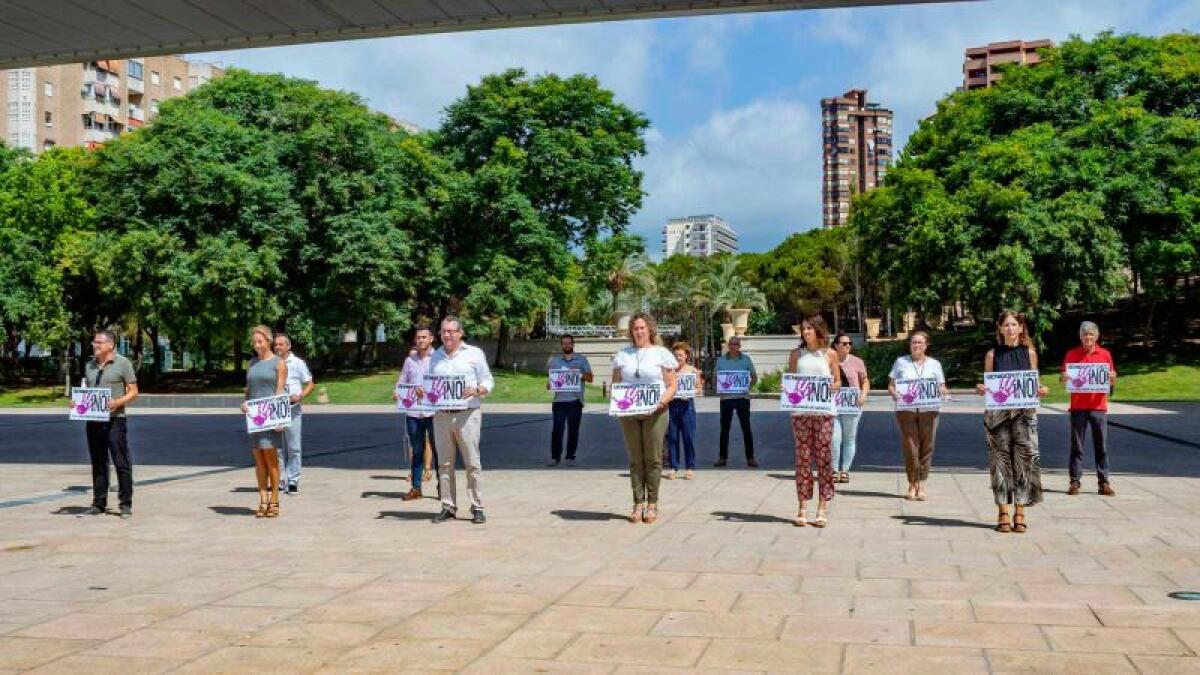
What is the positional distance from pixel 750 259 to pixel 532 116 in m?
Result: 51.0

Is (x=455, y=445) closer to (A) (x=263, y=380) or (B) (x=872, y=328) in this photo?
(A) (x=263, y=380)

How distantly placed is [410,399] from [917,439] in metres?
5.59

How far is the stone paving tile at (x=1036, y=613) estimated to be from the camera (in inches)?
226

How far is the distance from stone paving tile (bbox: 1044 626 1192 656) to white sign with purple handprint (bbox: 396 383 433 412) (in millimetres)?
7340

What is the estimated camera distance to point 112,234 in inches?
1702

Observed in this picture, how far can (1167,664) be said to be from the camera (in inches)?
193

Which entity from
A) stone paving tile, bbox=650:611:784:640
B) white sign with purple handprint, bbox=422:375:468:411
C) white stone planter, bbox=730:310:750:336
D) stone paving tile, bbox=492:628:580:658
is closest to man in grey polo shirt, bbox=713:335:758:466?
white sign with purple handprint, bbox=422:375:468:411

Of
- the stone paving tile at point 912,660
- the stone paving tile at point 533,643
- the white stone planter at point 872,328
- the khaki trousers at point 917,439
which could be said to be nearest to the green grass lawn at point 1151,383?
the khaki trousers at point 917,439

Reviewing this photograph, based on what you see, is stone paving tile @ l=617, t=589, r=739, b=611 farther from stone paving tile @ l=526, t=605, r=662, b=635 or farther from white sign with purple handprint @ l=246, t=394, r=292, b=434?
white sign with purple handprint @ l=246, t=394, r=292, b=434

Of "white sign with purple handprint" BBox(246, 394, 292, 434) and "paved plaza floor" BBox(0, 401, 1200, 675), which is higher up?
"white sign with purple handprint" BBox(246, 394, 292, 434)

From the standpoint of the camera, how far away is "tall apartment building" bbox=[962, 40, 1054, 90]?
14500cm

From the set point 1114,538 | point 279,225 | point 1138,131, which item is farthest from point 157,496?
point 1138,131

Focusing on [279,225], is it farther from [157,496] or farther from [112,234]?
[157,496]

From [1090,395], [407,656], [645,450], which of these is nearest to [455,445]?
[645,450]
